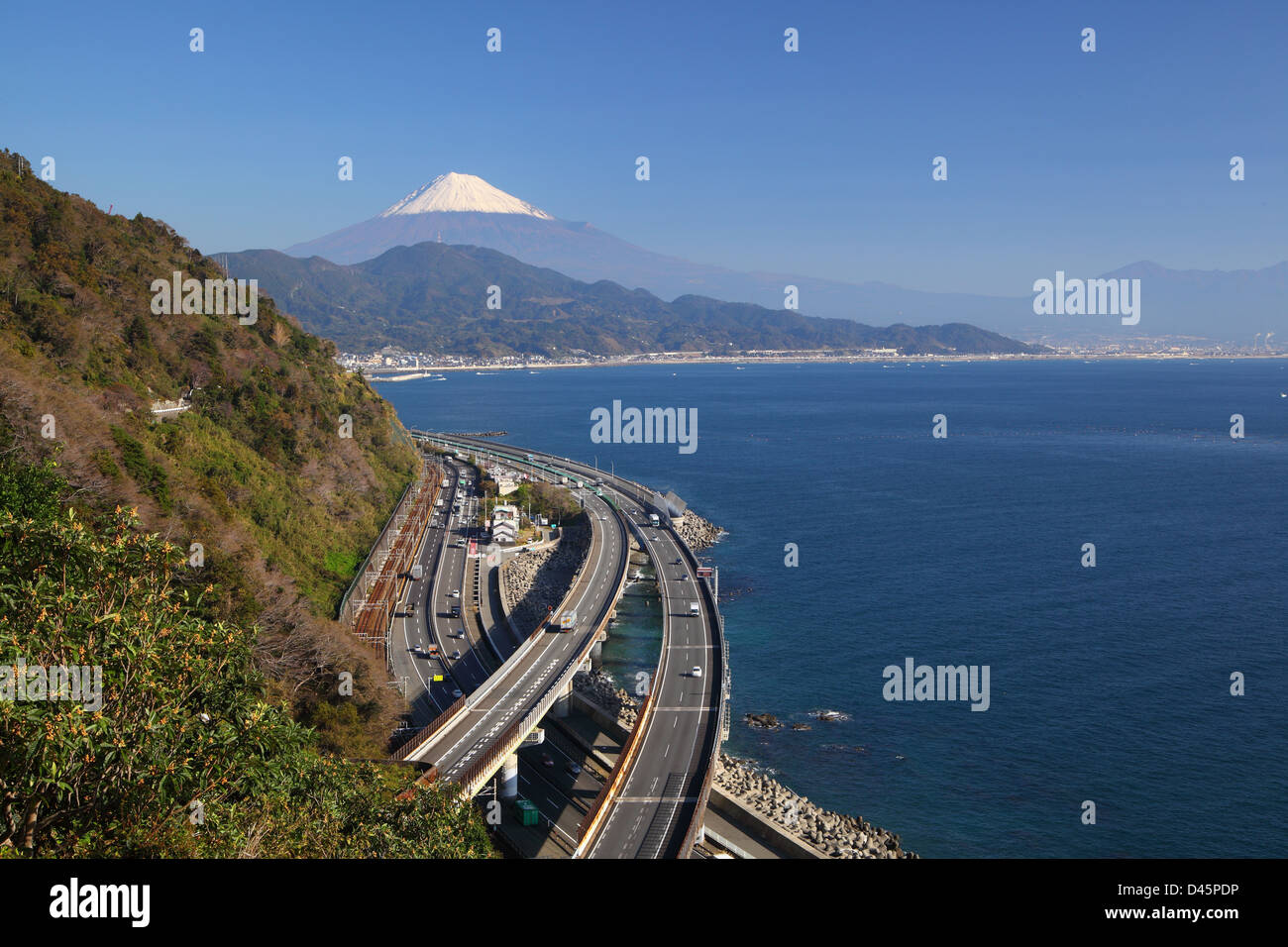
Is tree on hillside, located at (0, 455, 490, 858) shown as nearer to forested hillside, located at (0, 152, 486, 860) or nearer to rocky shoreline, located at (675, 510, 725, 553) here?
forested hillside, located at (0, 152, 486, 860)

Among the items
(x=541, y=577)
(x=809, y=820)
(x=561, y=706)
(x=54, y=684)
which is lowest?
(x=809, y=820)

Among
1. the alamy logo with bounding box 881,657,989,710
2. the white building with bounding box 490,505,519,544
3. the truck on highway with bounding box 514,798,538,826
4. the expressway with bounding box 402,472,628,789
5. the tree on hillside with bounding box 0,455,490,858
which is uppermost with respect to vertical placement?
the tree on hillside with bounding box 0,455,490,858

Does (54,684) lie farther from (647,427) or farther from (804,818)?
(647,427)

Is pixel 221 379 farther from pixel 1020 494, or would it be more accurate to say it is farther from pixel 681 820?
pixel 1020 494

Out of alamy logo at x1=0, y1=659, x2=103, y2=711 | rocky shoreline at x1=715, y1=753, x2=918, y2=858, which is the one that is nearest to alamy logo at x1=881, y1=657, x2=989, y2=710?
rocky shoreline at x1=715, y1=753, x2=918, y2=858

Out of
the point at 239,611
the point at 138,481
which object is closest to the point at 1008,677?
the point at 239,611

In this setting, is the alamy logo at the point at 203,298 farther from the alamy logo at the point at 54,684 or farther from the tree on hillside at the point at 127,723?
the alamy logo at the point at 54,684
